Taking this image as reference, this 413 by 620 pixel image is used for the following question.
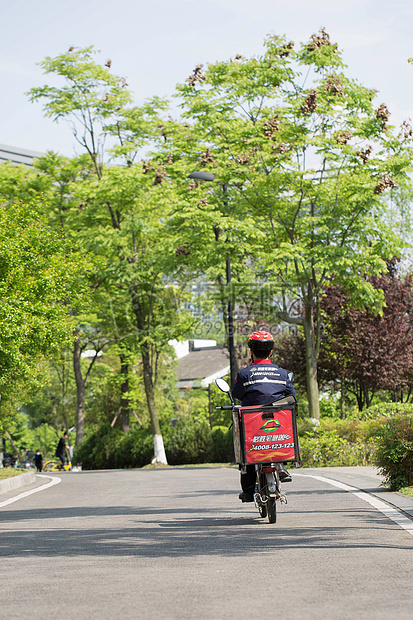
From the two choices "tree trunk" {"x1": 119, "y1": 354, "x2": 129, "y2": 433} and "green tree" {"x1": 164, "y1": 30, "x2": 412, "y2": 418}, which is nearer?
"green tree" {"x1": 164, "y1": 30, "x2": 412, "y2": 418}

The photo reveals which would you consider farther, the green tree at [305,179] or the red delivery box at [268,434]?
the green tree at [305,179]

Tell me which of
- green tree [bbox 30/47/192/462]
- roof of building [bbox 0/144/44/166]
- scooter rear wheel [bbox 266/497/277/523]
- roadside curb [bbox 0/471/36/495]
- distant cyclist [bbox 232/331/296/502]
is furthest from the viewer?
roof of building [bbox 0/144/44/166]

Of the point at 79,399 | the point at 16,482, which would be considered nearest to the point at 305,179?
the point at 16,482

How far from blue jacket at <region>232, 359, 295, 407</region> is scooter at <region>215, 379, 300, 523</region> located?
14 cm

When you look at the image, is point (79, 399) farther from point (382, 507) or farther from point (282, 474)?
point (282, 474)

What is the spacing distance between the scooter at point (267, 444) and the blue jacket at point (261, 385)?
14 cm

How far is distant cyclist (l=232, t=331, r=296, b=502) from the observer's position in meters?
8.62

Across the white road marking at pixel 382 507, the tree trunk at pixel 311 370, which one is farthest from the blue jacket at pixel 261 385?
the tree trunk at pixel 311 370

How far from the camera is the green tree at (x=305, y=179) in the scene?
77.5ft

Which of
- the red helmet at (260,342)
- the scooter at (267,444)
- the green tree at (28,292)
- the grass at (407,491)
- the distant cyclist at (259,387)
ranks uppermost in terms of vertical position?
the green tree at (28,292)

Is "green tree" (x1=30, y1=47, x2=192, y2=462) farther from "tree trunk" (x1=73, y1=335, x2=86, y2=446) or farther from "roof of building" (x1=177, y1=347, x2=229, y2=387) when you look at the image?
"roof of building" (x1=177, y1=347, x2=229, y2=387)

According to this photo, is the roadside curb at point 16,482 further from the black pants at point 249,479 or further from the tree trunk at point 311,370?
the black pants at point 249,479

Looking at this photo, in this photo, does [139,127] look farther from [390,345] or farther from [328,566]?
[328,566]

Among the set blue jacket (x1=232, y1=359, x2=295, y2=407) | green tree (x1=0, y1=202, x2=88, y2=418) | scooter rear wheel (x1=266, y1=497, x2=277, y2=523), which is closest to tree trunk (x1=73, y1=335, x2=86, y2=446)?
green tree (x1=0, y1=202, x2=88, y2=418)
